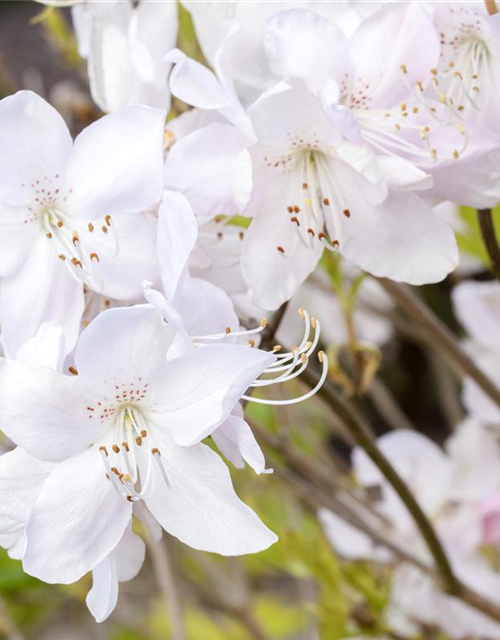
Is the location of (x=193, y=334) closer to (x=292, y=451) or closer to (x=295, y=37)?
(x=295, y=37)

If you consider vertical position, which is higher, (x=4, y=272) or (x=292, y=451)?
(x=4, y=272)

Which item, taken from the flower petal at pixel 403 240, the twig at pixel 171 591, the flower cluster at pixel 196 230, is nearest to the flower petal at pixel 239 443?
the flower cluster at pixel 196 230

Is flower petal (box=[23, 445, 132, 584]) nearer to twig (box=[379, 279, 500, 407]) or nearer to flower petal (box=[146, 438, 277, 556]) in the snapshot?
flower petal (box=[146, 438, 277, 556])

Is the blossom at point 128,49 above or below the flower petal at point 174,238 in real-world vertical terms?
above

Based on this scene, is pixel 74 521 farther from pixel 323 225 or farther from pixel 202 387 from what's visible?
pixel 323 225

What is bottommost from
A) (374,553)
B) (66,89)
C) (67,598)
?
(67,598)

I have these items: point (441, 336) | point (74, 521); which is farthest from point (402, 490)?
point (74, 521)

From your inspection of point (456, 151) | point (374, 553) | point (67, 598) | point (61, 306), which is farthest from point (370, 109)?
point (67, 598)

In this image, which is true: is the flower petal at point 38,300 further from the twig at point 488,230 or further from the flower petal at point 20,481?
the twig at point 488,230

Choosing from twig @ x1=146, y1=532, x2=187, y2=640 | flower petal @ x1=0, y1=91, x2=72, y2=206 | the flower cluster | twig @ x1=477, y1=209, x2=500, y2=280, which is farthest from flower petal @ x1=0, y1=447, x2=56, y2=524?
twig @ x1=146, y1=532, x2=187, y2=640
